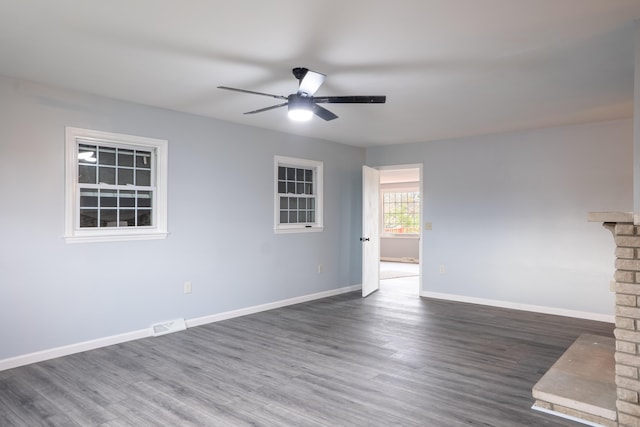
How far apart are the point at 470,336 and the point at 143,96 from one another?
421 cm

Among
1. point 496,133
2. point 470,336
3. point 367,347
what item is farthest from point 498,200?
point 367,347

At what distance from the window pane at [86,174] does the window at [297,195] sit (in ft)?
7.84

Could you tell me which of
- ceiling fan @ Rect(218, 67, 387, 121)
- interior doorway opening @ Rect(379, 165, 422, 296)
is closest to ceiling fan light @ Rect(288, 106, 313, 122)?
ceiling fan @ Rect(218, 67, 387, 121)

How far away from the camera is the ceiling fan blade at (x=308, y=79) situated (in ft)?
10.3

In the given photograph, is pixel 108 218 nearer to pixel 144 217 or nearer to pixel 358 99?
pixel 144 217

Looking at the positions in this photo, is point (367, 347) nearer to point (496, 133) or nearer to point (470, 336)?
point (470, 336)

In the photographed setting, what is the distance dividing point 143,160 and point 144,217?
2.05 ft

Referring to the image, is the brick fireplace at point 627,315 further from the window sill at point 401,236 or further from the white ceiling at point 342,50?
the window sill at point 401,236

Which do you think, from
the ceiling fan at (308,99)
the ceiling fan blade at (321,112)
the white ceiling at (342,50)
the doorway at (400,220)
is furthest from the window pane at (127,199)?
the doorway at (400,220)

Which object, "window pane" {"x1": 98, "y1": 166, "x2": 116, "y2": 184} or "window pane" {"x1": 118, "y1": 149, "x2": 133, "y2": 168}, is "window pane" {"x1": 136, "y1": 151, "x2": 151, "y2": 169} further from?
"window pane" {"x1": 98, "y1": 166, "x2": 116, "y2": 184}

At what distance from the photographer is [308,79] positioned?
10.4ft

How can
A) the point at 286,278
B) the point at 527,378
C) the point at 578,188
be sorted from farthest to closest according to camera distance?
the point at 286,278 < the point at 578,188 < the point at 527,378

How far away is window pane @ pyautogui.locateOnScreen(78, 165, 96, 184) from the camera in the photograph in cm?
410

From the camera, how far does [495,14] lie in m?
2.51
